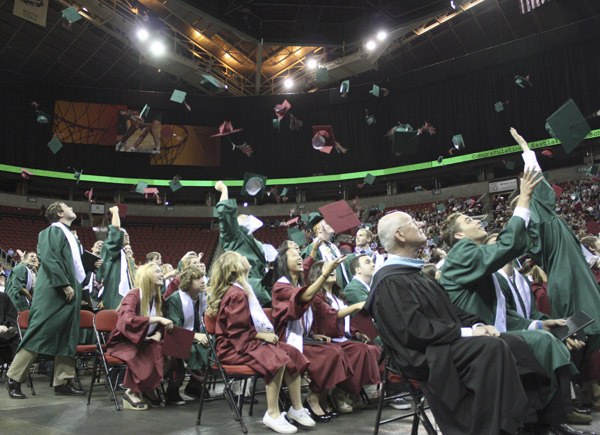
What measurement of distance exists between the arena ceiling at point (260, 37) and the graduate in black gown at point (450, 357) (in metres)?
14.1

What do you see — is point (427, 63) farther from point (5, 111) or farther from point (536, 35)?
point (5, 111)

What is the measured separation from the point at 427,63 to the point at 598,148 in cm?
792

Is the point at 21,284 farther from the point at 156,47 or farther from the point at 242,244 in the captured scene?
the point at 156,47

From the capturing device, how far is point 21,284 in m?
6.72

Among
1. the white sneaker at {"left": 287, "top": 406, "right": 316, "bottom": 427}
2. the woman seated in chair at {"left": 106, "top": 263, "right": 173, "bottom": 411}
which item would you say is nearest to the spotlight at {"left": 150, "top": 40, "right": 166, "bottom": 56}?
the woman seated in chair at {"left": 106, "top": 263, "right": 173, "bottom": 411}

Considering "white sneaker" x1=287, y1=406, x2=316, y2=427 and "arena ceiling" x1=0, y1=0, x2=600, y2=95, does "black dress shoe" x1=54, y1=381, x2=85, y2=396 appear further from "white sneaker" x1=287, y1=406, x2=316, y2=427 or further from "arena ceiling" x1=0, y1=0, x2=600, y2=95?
"arena ceiling" x1=0, y1=0, x2=600, y2=95

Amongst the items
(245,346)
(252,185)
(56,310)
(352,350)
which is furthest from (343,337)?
(252,185)

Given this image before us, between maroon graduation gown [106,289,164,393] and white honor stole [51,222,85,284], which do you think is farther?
white honor stole [51,222,85,284]

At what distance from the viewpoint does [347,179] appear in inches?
920

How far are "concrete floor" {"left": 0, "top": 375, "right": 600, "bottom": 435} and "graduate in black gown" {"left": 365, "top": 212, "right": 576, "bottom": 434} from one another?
1.25 m

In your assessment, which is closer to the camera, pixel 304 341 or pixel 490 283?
pixel 490 283

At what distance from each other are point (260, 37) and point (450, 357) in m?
18.3

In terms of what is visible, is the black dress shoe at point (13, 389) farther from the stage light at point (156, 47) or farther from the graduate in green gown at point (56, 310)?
the stage light at point (156, 47)

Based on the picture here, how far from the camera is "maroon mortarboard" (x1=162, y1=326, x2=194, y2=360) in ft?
13.0
